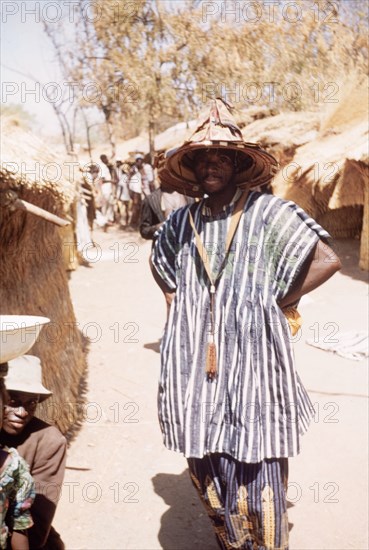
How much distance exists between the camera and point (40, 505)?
95.7 inches

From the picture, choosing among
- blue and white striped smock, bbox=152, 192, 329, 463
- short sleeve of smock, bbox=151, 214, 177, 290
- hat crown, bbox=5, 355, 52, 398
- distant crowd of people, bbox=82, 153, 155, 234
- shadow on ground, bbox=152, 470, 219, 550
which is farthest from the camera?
distant crowd of people, bbox=82, 153, 155, 234

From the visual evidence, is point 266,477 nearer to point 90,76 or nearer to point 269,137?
point 269,137

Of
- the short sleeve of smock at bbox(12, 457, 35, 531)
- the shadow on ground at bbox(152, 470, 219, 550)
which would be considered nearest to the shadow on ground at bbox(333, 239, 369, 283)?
the shadow on ground at bbox(152, 470, 219, 550)

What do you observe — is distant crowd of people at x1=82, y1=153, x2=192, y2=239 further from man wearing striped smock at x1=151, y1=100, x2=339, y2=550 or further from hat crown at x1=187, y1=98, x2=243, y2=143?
man wearing striped smock at x1=151, y1=100, x2=339, y2=550

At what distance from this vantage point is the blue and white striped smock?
256 cm

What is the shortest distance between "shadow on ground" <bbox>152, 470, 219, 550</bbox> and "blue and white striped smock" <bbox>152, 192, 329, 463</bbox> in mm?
880

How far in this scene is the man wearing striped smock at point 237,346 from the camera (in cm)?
257

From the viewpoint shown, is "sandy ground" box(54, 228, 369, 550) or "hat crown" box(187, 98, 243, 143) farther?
"sandy ground" box(54, 228, 369, 550)

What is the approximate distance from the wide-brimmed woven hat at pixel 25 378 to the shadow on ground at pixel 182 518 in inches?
51.5

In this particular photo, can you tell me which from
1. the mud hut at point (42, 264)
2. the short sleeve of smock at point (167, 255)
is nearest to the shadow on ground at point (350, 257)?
the mud hut at point (42, 264)

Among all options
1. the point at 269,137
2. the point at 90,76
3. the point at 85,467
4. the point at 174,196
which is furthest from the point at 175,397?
the point at 90,76

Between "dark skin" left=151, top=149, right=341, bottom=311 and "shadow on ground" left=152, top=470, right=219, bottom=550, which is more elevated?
"dark skin" left=151, top=149, right=341, bottom=311

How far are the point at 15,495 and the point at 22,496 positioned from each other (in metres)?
0.02

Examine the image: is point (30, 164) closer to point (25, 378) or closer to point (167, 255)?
point (167, 255)
